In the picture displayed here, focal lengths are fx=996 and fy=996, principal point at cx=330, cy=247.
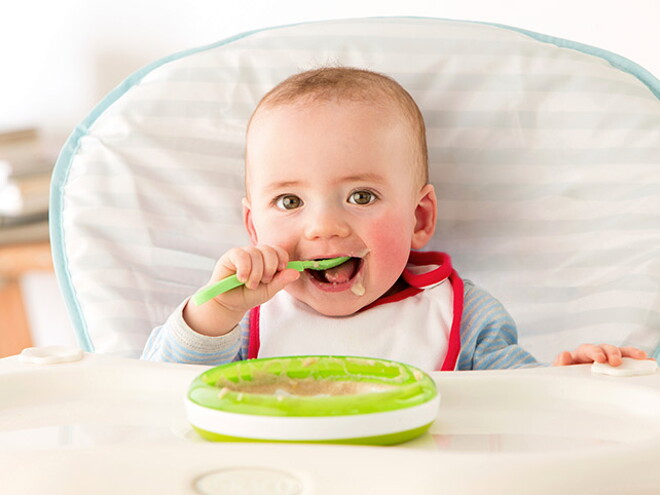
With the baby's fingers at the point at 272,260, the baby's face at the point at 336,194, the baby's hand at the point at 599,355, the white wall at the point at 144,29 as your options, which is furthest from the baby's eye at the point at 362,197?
the white wall at the point at 144,29

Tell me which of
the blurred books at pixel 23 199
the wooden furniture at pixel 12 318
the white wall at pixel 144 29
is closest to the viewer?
the white wall at pixel 144 29

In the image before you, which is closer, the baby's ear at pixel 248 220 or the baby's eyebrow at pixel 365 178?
the baby's eyebrow at pixel 365 178

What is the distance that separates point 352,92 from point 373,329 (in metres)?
0.25

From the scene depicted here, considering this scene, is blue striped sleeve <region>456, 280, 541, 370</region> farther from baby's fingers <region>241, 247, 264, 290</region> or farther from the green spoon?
baby's fingers <region>241, 247, 264, 290</region>

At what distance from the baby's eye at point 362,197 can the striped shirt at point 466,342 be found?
16 centimetres

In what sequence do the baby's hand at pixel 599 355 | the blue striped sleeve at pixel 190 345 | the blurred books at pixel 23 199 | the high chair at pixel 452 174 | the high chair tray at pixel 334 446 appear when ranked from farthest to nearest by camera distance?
the blurred books at pixel 23 199
the high chair at pixel 452 174
the blue striped sleeve at pixel 190 345
the baby's hand at pixel 599 355
the high chair tray at pixel 334 446

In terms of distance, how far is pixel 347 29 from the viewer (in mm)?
1155

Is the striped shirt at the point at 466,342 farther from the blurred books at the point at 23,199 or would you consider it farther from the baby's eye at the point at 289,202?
the blurred books at the point at 23,199

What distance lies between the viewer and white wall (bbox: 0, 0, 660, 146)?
1.71 m

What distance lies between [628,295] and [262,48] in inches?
19.5

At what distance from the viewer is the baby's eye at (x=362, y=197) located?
100 cm

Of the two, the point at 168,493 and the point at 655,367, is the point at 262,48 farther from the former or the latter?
the point at 168,493

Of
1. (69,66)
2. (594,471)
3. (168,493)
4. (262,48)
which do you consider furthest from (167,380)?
(69,66)

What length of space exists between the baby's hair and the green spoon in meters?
0.16
